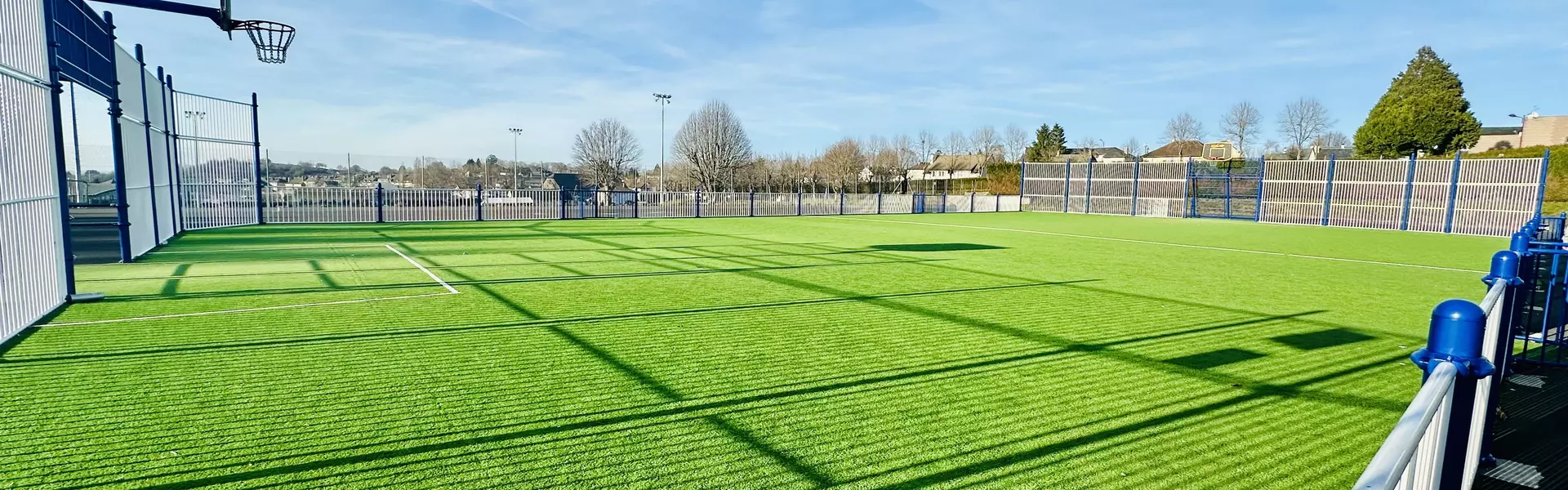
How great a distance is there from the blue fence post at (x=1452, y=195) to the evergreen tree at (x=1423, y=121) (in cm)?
2255

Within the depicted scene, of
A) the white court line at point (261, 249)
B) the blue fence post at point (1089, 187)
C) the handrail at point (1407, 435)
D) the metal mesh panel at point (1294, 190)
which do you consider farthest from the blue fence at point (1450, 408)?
the blue fence post at point (1089, 187)

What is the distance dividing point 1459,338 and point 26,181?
10.8 meters

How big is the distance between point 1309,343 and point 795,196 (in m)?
30.5

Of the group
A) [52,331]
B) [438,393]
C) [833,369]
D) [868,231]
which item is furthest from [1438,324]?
[868,231]

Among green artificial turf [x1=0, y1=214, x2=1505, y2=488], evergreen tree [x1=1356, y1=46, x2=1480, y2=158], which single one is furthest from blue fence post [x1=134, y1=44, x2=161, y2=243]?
evergreen tree [x1=1356, y1=46, x2=1480, y2=158]

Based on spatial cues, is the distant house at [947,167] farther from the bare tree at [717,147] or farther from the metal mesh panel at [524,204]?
the metal mesh panel at [524,204]

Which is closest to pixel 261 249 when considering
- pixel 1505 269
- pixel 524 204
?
pixel 524 204

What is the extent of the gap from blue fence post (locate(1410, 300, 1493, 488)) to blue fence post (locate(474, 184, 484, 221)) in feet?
88.4

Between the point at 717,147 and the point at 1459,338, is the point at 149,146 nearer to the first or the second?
the point at 1459,338

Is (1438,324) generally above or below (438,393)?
above

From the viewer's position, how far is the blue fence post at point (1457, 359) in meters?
2.11

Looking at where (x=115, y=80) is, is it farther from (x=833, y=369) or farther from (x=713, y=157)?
(x=713, y=157)

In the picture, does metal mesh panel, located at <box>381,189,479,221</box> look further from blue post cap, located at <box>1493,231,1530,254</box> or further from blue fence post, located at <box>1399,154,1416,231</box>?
blue fence post, located at <box>1399,154,1416,231</box>

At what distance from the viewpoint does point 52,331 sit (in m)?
6.38
